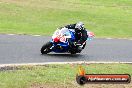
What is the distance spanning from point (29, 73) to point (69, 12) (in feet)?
67.8

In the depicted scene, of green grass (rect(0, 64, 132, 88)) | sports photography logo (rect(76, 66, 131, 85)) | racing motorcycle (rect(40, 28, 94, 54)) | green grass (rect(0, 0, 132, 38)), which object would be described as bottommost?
green grass (rect(0, 0, 132, 38))

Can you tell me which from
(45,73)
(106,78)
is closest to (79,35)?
(45,73)

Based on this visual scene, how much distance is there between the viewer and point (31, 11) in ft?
99.9

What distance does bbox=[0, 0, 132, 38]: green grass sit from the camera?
25.0 m

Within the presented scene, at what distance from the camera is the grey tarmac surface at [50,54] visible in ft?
47.6

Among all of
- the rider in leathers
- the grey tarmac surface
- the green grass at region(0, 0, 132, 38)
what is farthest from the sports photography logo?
the green grass at region(0, 0, 132, 38)

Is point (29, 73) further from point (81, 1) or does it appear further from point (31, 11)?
point (81, 1)

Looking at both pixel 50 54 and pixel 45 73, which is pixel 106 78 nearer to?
pixel 45 73

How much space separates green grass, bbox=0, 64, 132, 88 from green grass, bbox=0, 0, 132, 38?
383 inches

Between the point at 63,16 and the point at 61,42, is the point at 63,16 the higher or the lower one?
the lower one

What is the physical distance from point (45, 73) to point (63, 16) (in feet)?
63.1

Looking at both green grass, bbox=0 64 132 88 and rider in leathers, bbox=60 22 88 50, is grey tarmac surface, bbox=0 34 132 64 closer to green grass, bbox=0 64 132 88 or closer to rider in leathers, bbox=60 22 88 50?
rider in leathers, bbox=60 22 88 50

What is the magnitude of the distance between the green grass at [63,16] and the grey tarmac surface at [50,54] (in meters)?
3.21

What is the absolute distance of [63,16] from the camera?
2992 centimetres
